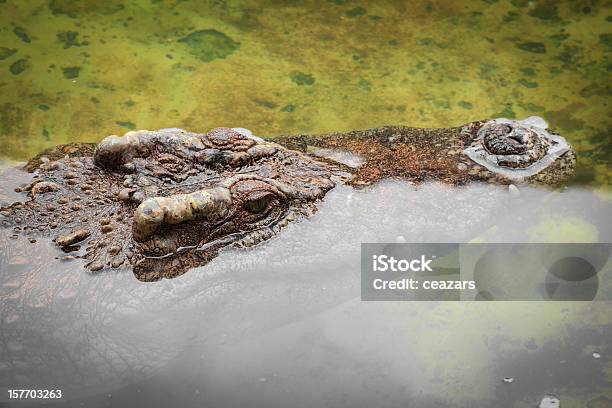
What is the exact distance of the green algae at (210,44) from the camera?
5527 millimetres

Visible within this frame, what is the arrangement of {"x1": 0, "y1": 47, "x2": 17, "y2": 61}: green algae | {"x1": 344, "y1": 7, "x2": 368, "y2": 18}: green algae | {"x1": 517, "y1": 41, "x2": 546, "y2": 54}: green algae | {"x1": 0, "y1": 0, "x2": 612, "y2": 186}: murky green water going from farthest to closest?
{"x1": 344, "y1": 7, "x2": 368, "y2": 18}: green algae → {"x1": 517, "y1": 41, "x2": 546, "y2": 54}: green algae → {"x1": 0, "y1": 47, "x2": 17, "y2": 61}: green algae → {"x1": 0, "y1": 0, "x2": 612, "y2": 186}: murky green water

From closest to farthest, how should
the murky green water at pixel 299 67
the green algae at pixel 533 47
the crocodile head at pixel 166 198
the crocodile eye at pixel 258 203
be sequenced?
the crocodile head at pixel 166 198
the crocodile eye at pixel 258 203
the murky green water at pixel 299 67
the green algae at pixel 533 47

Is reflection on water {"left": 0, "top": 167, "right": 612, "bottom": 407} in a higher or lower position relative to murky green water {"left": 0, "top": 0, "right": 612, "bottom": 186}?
lower

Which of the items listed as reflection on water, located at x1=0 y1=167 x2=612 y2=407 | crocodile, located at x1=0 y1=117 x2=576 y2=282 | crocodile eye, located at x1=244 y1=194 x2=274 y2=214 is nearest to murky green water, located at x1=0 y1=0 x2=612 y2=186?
crocodile, located at x1=0 y1=117 x2=576 y2=282

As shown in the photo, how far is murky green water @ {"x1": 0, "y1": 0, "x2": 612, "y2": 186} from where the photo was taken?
5000 mm

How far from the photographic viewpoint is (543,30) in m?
5.66

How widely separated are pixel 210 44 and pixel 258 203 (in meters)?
2.62

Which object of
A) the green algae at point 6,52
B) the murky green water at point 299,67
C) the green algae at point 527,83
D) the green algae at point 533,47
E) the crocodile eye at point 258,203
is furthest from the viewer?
the green algae at point 533,47

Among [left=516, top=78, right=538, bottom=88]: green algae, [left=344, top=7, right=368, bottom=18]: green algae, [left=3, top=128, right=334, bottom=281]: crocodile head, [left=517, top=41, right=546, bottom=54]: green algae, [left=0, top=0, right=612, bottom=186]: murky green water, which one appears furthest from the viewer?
[left=344, top=7, right=368, bottom=18]: green algae

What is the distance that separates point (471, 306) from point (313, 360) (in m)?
1.06

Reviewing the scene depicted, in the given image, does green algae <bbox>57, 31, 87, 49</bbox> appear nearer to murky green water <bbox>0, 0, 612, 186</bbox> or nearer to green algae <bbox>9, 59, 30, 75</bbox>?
murky green water <bbox>0, 0, 612, 186</bbox>

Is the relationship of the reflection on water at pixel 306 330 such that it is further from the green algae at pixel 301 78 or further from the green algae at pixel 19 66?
the green algae at pixel 19 66

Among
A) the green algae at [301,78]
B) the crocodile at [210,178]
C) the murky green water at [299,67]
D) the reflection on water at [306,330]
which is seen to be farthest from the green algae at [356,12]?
the reflection on water at [306,330]

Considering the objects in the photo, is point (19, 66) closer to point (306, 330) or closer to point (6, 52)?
point (6, 52)
